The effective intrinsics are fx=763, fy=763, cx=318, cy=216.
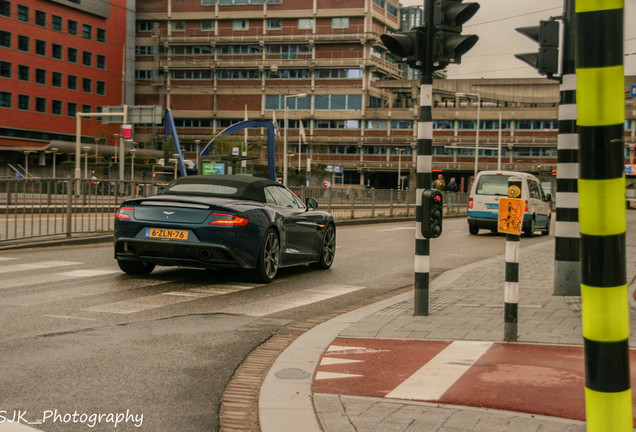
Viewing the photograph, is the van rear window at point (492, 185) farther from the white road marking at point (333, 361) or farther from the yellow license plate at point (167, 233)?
the white road marking at point (333, 361)

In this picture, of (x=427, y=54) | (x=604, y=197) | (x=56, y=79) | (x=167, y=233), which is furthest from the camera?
(x=56, y=79)

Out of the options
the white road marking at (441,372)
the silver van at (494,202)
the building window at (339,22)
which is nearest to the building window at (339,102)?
the building window at (339,22)

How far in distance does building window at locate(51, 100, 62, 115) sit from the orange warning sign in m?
76.1

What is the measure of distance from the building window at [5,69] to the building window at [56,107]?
611cm

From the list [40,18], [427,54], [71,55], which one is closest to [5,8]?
[40,18]

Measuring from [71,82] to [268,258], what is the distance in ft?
244

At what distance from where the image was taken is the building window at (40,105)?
243ft

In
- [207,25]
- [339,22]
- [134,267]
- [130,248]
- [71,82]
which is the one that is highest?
[207,25]

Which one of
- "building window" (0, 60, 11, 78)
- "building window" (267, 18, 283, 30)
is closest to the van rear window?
"building window" (0, 60, 11, 78)

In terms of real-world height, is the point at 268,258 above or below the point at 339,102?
below

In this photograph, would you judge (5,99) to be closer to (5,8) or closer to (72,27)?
(5,8)

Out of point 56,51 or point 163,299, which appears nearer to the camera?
point 163,299

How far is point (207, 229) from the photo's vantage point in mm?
9125

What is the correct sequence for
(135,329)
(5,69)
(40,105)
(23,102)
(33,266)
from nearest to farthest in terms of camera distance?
(135,329) → (33,266) → (5,69) → (23,102) → (40,105)
